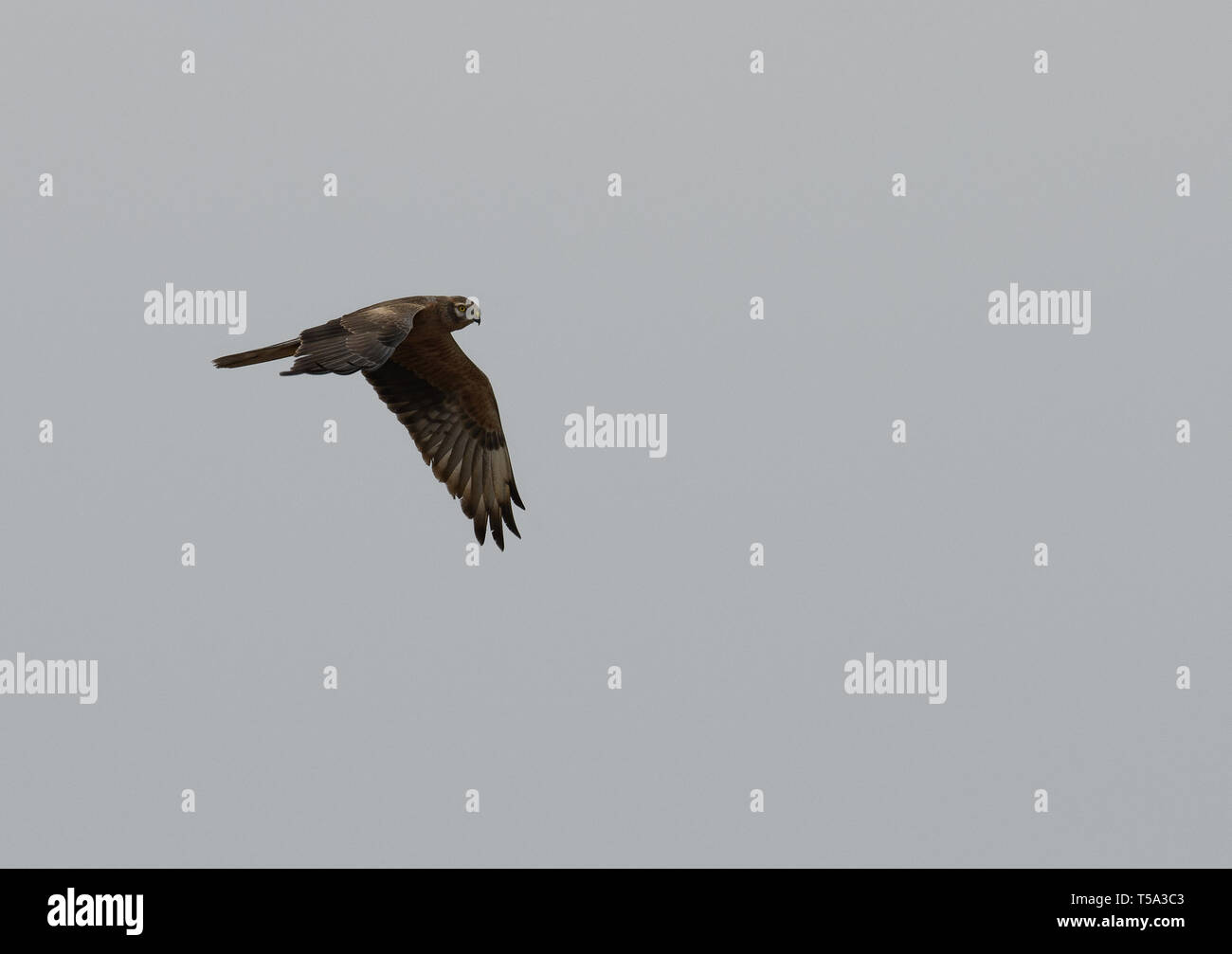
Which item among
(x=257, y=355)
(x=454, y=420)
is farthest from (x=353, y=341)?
(x=454, y=420)

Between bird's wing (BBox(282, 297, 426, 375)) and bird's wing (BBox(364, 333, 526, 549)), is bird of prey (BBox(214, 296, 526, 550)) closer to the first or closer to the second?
bird's wing (BBox(364, 333, 526, 549))

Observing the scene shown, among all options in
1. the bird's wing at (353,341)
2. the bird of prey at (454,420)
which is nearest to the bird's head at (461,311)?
the bird of prey at (454,420)

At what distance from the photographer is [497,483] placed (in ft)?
47.8

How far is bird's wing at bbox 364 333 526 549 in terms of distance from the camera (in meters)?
14.4

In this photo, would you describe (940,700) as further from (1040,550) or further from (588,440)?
(588,440)

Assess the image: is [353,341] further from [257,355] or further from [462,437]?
[462,437]

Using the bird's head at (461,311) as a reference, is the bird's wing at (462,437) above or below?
below

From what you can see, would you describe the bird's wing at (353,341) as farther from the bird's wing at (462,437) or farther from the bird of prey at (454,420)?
the bird's wing at (462,437)

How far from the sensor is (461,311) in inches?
526

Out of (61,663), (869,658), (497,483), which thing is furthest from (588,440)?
(61,663)

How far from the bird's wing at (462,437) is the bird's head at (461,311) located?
1042 millimetres

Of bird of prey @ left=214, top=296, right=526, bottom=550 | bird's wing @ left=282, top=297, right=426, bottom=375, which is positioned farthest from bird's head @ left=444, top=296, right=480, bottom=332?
bird's wing @ left=282, top=297, right=426, bottom=375

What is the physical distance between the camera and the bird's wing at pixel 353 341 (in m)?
11.3

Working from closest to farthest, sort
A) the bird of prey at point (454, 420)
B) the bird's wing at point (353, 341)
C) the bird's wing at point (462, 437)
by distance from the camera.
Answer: the bird's wing at point (353, 341) → the bird of prey at point (454, 420) → the bird's wing at point (462, 437)
